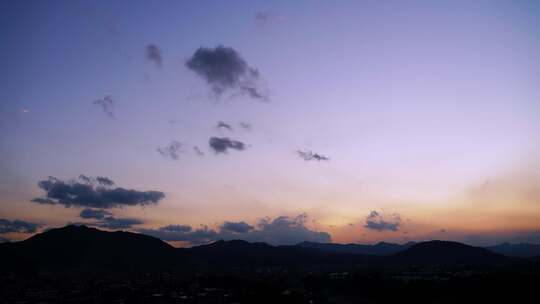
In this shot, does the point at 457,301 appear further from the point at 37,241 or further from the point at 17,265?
the point at 37,241

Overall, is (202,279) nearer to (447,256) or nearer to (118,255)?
(118,255)

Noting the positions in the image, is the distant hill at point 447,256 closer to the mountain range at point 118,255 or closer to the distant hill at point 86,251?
the mountain range at point 118,255

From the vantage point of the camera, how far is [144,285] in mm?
99875

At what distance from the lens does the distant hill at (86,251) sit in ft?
505

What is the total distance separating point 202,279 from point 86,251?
81082mm

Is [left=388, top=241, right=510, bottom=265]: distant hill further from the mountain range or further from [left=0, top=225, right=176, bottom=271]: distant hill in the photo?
[left=0, top=225, right=176, bottom=271]: distant hill

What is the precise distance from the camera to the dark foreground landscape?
63375 mm

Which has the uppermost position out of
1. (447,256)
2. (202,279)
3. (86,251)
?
(86,251)

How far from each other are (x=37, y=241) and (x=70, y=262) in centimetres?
2684

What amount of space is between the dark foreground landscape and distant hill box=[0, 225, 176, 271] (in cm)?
33

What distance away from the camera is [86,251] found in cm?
17000

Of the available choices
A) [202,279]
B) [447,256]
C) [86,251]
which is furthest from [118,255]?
[447,256]

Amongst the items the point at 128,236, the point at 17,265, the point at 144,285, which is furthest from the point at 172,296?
the point at 128,236

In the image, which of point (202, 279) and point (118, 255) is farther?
point (118, 255)
